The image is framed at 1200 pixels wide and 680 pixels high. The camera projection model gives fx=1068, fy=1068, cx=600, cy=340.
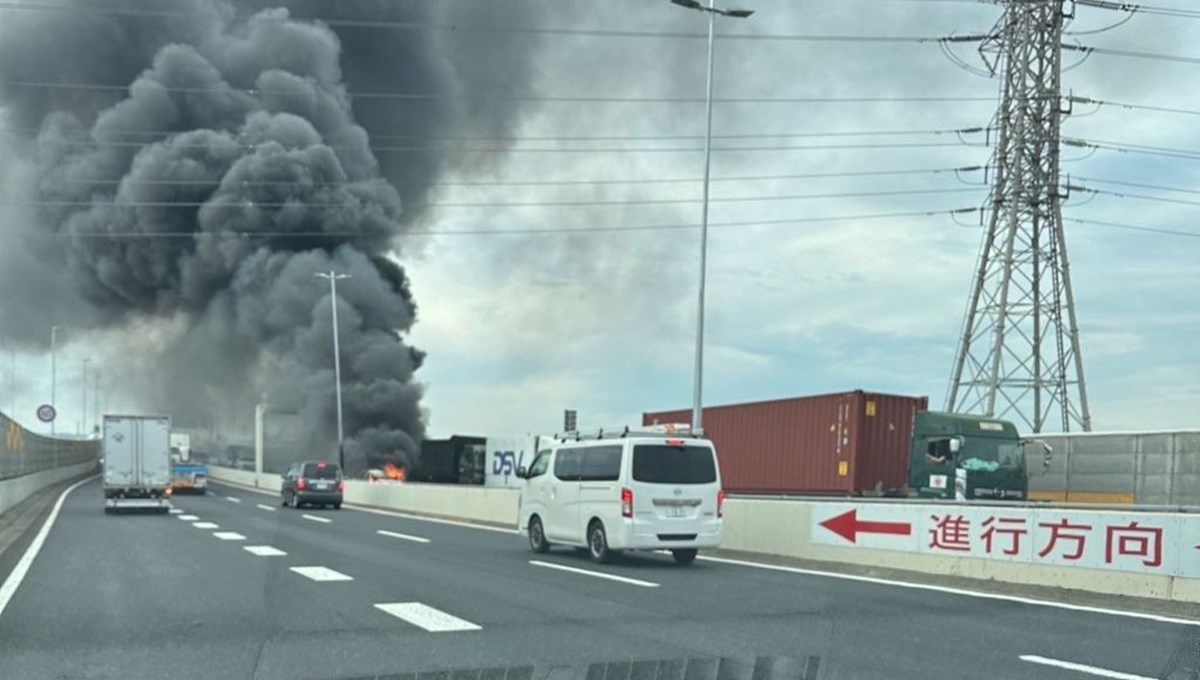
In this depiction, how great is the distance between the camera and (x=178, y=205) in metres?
56.7

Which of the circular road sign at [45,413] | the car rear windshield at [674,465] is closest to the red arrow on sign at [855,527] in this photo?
the car rear windshield at [674,465]

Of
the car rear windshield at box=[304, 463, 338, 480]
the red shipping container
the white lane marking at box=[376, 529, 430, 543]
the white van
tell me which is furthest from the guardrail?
the red shipping container

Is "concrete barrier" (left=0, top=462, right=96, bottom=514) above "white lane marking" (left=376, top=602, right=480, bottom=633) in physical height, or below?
below

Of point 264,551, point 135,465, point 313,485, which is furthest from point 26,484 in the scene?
point 264,551

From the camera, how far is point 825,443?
26.8 meters

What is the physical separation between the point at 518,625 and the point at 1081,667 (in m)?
4.76

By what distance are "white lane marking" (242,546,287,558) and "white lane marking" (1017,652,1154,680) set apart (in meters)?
12.1

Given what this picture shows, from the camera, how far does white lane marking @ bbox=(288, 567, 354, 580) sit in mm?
13929

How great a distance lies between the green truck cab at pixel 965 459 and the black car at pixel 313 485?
2086cm

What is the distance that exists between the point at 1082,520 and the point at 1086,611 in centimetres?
158

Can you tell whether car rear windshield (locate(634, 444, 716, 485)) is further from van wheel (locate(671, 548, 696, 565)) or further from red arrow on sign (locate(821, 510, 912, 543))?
red arrow on sign (locate(821, 510, 912, 543))

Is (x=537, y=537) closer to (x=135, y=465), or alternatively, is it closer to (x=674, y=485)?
(x=674, y=485)

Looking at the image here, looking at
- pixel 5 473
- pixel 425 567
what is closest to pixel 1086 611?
pixel 425 567

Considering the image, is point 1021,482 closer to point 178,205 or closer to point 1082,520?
point 1082,520
